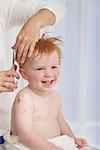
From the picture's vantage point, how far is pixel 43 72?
1.03 m

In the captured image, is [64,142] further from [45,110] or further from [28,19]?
[28,19]

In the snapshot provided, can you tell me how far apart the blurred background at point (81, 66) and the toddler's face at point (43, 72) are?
60 cm

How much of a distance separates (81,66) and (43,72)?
2.39ft

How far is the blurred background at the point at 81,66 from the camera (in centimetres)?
172

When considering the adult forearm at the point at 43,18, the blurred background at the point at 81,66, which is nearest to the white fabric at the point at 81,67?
the blurred background at the point at 81,66

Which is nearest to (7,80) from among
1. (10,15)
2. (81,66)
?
(10,15)

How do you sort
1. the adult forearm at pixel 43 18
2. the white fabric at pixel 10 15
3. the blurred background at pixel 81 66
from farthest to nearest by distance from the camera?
the blurred background at pixel 81 66 → the white fabric at pixel 10 15 → the adult forearm at pixel 43 18

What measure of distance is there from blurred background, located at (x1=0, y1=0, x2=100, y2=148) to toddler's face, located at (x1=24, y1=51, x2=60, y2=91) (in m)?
0.60

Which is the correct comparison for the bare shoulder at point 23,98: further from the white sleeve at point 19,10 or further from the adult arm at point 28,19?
the white sleeve at point 19,10

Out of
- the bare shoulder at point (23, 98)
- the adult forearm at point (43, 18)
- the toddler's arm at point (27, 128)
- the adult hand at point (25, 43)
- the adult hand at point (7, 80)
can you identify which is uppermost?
the adult forearm at point (43, 18)

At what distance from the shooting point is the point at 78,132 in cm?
180

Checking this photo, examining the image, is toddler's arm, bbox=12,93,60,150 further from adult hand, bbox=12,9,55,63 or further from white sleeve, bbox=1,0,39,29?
white sleeve, bbox=1,0,39,29

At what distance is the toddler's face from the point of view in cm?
Result: 103

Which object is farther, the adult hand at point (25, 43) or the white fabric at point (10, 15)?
the white fabric at point (10, 15)
